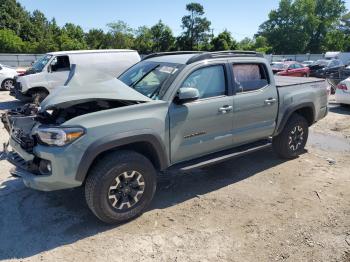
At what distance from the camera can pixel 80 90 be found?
13.3 feet

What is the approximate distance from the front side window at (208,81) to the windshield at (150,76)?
0.82 feet

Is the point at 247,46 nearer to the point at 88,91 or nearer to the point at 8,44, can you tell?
the point at 8,44

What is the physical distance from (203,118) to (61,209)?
2.12 meters

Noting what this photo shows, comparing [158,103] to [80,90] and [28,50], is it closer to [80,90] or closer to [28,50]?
[80,90]

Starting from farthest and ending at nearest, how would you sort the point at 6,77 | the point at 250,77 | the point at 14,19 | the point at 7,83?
the point at 14,19 < the point at 7,83 < the point at 6,77 < the point at 250,77

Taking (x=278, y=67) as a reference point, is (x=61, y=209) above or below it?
below

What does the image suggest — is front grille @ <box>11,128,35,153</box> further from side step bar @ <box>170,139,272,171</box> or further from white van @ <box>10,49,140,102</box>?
white van @ <box>10,49,140,102</box>

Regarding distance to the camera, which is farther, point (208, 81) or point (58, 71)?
point (58, 71)

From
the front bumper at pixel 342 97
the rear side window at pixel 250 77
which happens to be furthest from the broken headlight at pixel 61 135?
the front bumper at pixel 342 97

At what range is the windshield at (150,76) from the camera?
451 cm

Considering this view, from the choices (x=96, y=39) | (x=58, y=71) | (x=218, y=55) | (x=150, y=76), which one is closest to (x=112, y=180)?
(x=150, y=76)

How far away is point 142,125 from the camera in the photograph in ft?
13.1

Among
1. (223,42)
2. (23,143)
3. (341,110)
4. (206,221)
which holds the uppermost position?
(223,42)

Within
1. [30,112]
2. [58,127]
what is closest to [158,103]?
[58,127]
